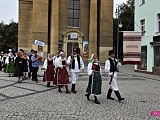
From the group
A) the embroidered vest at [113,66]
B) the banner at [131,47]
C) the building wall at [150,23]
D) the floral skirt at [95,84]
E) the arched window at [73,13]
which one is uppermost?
the arched window at [73,13]

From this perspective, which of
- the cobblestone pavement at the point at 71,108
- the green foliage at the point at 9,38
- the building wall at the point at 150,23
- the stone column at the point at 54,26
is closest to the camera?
the cobblestone pavement at the point at 71,108

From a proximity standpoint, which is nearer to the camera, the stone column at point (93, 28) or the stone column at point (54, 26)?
the stone column at point (54, 26)

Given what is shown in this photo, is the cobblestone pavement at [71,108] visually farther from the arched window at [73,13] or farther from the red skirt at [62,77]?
the arched window at [73,13]

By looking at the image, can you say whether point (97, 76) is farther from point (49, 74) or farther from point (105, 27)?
point (105, 27)

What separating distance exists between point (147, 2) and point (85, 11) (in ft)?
69.3

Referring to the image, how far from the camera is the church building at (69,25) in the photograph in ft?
141

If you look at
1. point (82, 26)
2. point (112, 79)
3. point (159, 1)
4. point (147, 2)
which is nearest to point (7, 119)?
point (112, 79)

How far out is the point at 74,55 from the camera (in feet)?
39.1

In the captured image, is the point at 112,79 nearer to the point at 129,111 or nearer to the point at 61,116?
the point at 129,111

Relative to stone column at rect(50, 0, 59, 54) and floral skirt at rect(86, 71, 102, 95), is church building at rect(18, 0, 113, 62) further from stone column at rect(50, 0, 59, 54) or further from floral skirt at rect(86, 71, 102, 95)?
floral skirt at rect(86, 71, 102, 95)

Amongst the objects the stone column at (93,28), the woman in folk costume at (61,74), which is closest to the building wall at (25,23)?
the stone column at (93,28)

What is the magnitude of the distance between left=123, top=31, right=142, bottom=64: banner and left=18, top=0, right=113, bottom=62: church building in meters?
30.6

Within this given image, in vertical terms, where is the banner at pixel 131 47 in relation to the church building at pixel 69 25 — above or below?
below

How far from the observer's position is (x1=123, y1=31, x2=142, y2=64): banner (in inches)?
428
